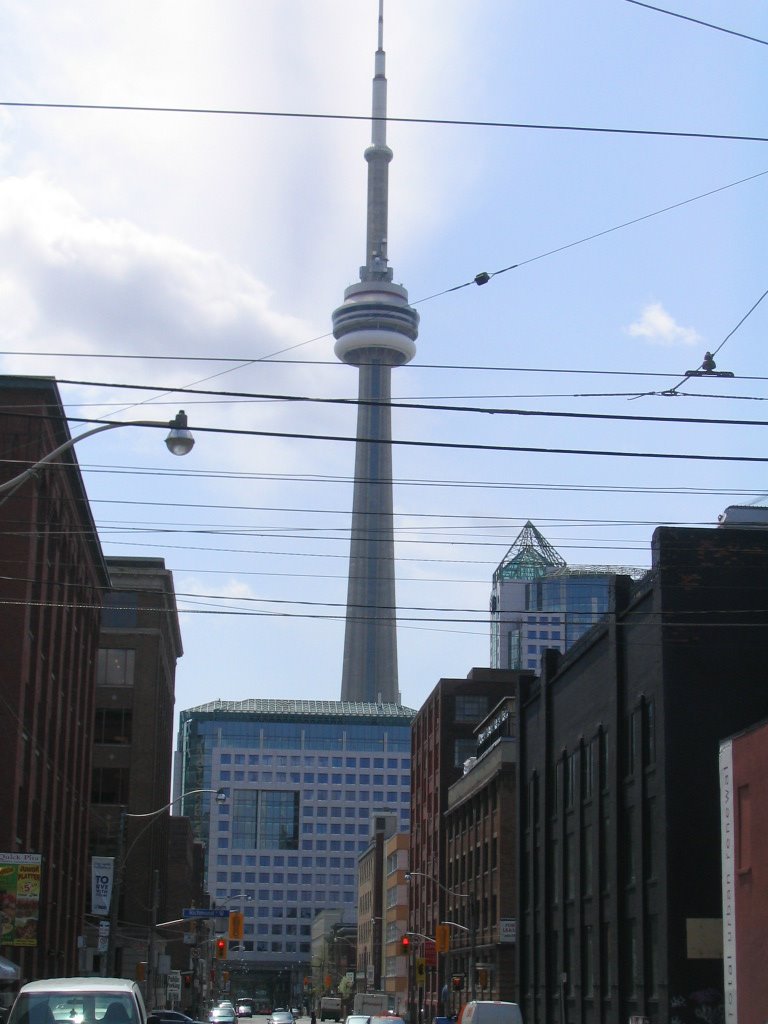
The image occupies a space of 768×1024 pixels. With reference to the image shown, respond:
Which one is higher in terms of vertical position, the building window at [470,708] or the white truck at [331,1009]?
the building window at [470,708]

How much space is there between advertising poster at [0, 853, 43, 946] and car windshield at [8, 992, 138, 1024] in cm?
1933

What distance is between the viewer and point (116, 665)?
3979 inches

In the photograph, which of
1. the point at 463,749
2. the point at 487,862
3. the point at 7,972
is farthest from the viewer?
the point at 463,749

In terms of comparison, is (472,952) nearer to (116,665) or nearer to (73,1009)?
(116,665)

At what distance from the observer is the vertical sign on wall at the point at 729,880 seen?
114 feet

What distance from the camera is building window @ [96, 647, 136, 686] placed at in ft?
330

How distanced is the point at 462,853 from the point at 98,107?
247 feet

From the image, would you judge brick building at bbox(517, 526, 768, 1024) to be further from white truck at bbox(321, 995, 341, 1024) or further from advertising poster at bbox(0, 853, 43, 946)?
white truck at bbox(321, 995, 341, 1024)

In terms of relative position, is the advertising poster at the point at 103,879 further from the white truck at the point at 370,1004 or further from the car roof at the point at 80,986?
the car roof at the point at 80,986

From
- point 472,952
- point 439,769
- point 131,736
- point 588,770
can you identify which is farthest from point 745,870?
point 439,769

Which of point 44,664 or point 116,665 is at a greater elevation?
point 116,665

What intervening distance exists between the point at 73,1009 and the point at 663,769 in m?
27.2

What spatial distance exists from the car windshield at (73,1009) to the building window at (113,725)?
8158 cm

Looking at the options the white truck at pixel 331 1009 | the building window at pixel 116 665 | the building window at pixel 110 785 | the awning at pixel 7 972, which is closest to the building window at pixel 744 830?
the awning at pixel 7 972
